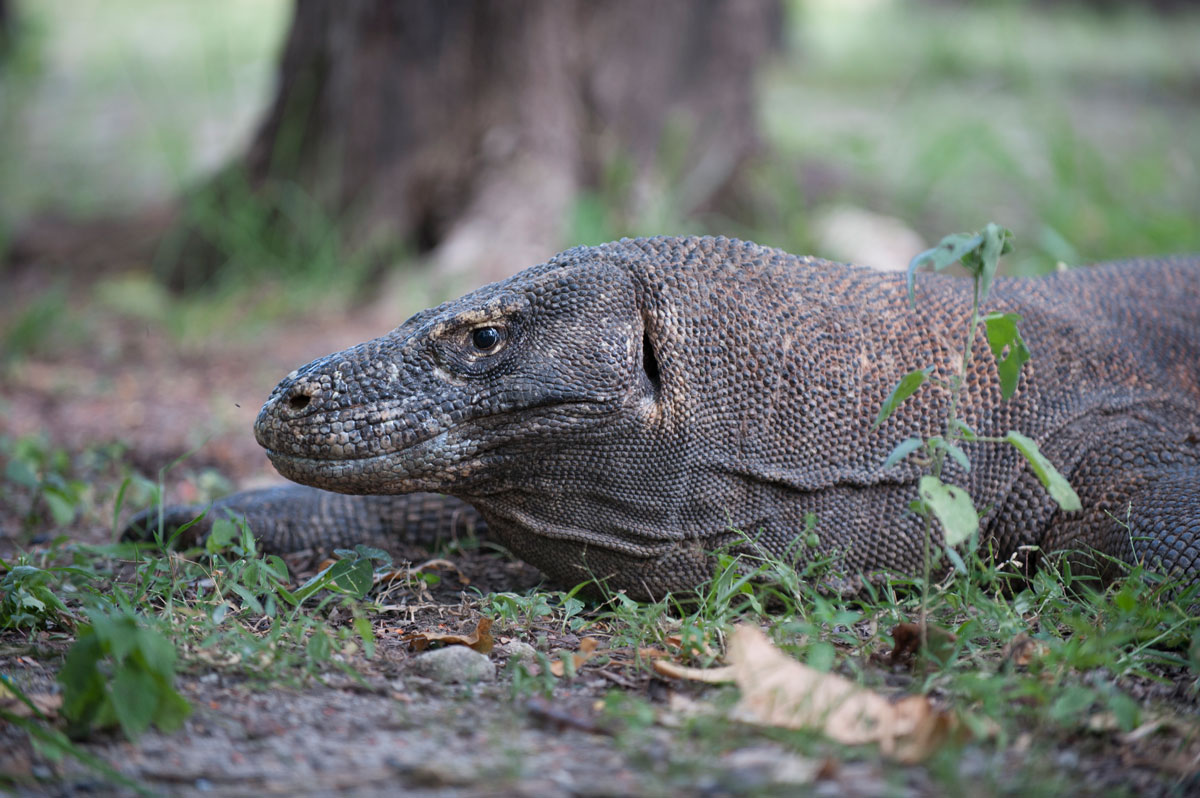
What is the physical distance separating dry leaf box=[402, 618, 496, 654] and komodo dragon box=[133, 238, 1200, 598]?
38 cm

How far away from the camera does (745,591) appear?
2959 mm

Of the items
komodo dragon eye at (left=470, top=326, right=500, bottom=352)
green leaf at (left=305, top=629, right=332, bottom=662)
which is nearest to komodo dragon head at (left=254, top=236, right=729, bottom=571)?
komodo dragon eye at (left=470, top=326, right=500, bottom=352)

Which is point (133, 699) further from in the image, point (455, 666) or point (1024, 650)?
point (1024, 650)

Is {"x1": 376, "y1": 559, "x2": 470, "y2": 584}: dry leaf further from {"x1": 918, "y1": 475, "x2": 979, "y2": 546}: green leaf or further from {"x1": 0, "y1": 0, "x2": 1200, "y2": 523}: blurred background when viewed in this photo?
{"x1": 0, "y1": 0, "x2": 1200, "y2": 523}: blurred background

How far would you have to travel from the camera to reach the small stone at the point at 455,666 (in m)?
2.60

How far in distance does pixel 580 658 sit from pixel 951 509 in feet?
3.03

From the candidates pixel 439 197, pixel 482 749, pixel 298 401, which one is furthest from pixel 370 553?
pixel 439 197

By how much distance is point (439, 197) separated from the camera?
7.68 metres

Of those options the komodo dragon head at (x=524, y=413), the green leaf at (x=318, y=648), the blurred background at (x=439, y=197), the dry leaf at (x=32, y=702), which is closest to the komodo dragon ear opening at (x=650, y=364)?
the komodo dragon head at (x=524, y=413)

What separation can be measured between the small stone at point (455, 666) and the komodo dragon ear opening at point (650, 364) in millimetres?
874

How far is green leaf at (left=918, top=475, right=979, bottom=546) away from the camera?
7.84 ft

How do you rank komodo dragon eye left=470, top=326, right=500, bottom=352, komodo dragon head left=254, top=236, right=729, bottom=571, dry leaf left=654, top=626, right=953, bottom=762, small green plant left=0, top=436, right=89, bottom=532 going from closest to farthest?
dry leaf left=654, top=626, right=953, bottom=762 → komodo dragon head left=254, top=236, right=729, bottom=571 → komodo dragon eye left=470, top=326, right=500, bottom=352 → small green plant left=0, top=436, right=89, bottom=532

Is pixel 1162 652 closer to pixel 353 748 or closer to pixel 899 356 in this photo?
pixel 899 356

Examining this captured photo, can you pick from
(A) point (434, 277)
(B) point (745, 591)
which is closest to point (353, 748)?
(B) point (745, 591)
